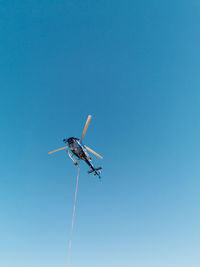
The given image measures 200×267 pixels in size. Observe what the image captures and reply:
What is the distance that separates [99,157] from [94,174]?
3.61 metres

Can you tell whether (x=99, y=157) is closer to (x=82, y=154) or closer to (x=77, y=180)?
(x=82, y=154)

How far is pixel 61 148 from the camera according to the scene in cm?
3353

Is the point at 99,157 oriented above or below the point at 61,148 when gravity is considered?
below

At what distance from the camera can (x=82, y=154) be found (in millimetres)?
32812

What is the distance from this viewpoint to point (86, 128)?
3269cm

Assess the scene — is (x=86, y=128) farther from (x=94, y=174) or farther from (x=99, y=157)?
(x=94, y=174)

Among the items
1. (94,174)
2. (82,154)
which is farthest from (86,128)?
(94,174)

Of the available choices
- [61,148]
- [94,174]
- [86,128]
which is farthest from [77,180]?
[86,128]

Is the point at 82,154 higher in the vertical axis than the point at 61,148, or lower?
lower

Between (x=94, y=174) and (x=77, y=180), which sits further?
(x=94, y=174)

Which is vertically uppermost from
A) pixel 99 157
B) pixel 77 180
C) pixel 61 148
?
pixel 61 148

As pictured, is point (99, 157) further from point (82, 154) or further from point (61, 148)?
point (61, 148)

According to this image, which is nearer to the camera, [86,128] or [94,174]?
[86,128]

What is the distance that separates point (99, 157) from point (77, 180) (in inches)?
211
